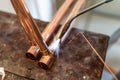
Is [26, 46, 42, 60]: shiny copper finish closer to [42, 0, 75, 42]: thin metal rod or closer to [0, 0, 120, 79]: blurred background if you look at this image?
Result: [42, 0, 75, 42]: thin metal rod

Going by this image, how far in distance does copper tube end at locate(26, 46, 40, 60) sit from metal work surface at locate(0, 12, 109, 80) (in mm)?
16

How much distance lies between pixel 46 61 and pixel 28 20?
13cm

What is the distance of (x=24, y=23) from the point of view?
20.1 inches

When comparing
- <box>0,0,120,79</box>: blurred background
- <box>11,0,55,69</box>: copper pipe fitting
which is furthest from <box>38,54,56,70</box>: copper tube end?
<box>0,0,120,79</box>: blurred background

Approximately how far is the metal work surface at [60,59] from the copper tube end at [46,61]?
0.5 inches

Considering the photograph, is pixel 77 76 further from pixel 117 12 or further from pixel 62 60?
pixel 117 12

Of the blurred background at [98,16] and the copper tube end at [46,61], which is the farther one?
the blurred background at [98,16]

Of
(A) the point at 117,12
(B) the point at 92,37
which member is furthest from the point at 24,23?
(A) the point at 117,12

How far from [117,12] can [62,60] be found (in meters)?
0.49

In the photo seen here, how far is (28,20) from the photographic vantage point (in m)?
0.49

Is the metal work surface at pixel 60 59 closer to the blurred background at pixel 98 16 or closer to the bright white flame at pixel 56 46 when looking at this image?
the bright white flame at pixel 56 46

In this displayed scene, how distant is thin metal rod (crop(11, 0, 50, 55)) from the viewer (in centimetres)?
46

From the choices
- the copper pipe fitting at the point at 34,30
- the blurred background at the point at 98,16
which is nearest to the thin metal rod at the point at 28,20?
the copper pipe fitting at the point at 34,30

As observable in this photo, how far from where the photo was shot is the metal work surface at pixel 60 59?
540 millimetres
